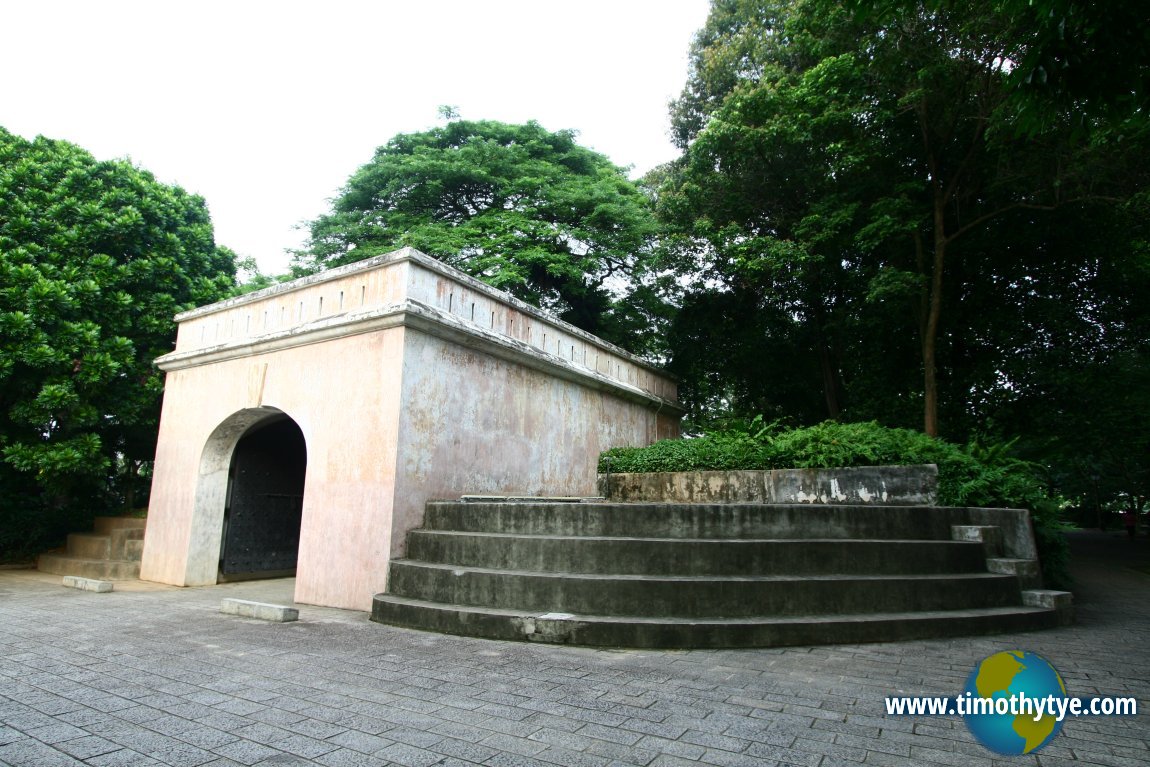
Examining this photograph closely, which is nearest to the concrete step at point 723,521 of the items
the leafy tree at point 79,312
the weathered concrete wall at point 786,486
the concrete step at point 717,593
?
the weathered concrete wall at point 786,486

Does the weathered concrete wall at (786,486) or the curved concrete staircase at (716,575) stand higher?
the weathered concrete wall at (786,486)

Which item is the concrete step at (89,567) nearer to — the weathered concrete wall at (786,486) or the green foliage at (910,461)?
the weathered concrete wall at (786,486)

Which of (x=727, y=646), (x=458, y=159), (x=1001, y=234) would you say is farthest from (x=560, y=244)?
(x=727, y=646)

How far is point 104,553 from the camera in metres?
10.8

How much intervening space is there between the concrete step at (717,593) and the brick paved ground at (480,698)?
1.69ft

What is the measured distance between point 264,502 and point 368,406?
4590 mm

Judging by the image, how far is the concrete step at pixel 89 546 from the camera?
426 inches

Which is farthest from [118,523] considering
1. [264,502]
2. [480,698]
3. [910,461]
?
[910,461]

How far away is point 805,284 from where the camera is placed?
48.0 feet

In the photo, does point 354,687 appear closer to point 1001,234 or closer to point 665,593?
point 665,593

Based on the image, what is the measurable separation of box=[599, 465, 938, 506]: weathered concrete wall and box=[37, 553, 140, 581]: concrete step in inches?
323

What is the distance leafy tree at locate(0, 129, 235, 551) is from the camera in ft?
34.8

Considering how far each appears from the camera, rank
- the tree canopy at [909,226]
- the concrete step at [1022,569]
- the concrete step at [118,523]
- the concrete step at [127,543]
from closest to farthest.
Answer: the concrete step at [1022,569]
the concrete step at [127,543]
the tree canopy at [909,226]
the concrete step at [118,523]

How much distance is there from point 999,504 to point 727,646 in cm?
479
